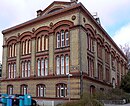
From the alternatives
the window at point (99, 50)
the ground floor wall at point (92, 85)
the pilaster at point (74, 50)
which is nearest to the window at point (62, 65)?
the pilaster at point (74, 50)

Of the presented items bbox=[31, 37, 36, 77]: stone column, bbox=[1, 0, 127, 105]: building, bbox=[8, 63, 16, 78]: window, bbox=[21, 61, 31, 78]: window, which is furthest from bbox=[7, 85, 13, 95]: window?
bbox=[31, 37, 36, 77]: stone column

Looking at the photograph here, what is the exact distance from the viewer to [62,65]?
3522 centimetres

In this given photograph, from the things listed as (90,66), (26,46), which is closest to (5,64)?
(26,46)

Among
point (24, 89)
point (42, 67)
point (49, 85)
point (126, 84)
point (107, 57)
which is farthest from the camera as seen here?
point (126, 84)

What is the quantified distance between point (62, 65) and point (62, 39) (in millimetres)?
3845

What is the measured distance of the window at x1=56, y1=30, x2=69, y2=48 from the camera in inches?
1389

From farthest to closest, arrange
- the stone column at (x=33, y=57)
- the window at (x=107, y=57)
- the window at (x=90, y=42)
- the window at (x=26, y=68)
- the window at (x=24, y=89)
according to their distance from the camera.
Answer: the window at (x=107, y=57) < the window at (x=26, y=68) < the window at (x=24, y=89) < the stone column at (x=33, y=57) < the window at (x=90, y=42)

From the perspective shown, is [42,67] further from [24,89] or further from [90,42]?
[90,42]

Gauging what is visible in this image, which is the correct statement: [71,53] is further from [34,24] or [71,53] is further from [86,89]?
[34,24]

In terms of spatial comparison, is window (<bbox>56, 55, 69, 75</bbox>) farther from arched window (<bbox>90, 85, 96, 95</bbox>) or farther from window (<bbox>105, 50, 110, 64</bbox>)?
window (<bbox>105, 50, 110, 64</bbox>)

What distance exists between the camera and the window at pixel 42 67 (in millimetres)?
37438

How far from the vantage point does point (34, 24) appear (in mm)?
40156

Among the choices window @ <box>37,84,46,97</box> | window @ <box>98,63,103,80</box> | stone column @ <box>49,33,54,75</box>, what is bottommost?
window @ <box>37,84,46,97</box>

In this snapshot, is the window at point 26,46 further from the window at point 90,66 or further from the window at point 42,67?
the window at point 90,66
